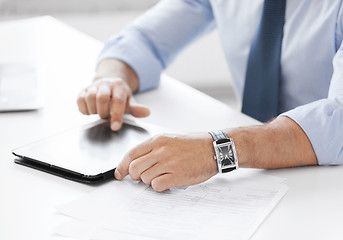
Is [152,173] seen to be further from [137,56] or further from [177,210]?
[137,56]

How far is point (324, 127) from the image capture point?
1.10 m

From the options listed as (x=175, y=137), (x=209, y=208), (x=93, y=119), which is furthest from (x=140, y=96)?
(x=209, y=208)

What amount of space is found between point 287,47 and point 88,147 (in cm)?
58

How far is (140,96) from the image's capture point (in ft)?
5.02

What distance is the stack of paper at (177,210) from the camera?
853 millimetres

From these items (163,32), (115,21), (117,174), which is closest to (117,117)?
(117,174)

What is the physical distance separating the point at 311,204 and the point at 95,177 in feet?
1.25

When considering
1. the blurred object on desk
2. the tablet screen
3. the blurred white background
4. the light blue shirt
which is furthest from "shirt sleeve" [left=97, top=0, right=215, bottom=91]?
the blurred white background

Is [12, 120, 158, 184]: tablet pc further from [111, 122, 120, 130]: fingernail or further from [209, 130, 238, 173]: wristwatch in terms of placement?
[209, 130, 238, 173]: wristwatch

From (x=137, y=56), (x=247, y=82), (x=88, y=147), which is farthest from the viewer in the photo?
(x=137, y=56)

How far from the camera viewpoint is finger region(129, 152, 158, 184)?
3.32 ft

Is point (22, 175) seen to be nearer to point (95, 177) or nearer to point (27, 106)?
point (95, 177)

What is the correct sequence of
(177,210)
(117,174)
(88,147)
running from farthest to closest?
(88,147)
(117,174)
(177,210)

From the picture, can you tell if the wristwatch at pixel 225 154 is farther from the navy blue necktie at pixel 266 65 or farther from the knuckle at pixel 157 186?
the navy blue necktie at pixel 266 65
